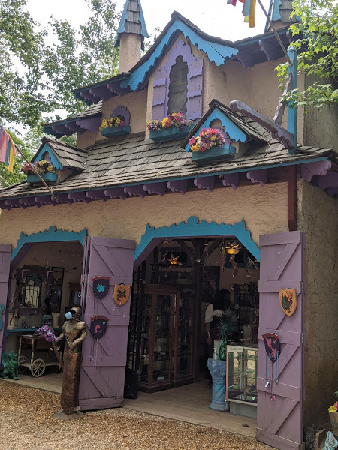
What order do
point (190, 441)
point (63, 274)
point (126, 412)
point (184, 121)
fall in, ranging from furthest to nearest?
1. point (63, 274)
2. point (184, 121)
3. point (126, 412)
4. point (190, 441)

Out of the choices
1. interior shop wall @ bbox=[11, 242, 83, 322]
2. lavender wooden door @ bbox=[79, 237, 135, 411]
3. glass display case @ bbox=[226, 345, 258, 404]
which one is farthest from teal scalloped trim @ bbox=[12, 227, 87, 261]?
glass display case @ bbox=[226, 345, 258, 404]

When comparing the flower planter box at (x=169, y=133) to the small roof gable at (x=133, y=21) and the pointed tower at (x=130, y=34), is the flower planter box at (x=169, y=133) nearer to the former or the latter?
the pointed tower at (x=130, y=34)

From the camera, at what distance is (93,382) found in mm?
7770

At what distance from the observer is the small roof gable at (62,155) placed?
A: 9758 millimetres

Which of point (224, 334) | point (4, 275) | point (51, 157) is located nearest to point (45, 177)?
point (51, 157)

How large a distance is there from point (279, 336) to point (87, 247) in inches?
150

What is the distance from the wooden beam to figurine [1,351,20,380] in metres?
7.15

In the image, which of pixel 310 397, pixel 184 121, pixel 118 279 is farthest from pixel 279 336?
pixel 184 121

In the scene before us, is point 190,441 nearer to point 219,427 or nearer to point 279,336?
point 219,427

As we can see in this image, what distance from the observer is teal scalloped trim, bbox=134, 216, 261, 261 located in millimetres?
7047

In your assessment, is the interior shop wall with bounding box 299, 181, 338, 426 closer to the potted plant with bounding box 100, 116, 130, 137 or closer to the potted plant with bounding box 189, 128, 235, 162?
the potted plant with bounding box 189, 128, 235, 162

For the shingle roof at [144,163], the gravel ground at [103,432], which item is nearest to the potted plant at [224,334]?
the gravel ground at [103,432]

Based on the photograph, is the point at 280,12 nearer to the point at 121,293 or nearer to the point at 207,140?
the point at 207,140

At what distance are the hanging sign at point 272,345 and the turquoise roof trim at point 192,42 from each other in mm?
5200
